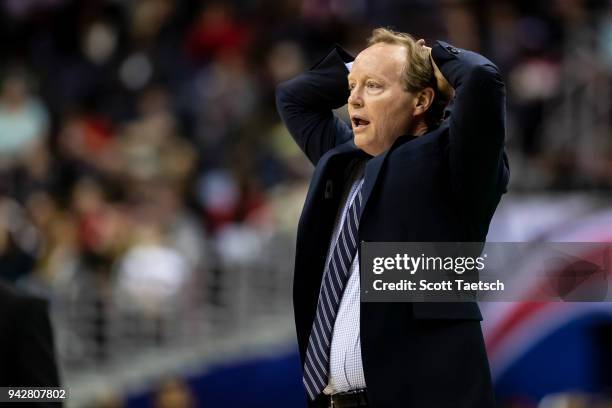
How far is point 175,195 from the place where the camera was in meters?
10.7

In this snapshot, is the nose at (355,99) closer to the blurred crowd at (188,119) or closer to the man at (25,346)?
the man at (25,346)

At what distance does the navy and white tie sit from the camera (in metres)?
3.79

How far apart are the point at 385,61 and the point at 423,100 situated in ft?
0.53

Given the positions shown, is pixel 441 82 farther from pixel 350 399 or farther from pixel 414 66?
pixel 350 399

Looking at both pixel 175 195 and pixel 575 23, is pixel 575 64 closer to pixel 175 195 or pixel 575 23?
pixel 575 23

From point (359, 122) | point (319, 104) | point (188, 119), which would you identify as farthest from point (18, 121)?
point (359, 122)

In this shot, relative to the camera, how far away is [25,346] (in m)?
4.16

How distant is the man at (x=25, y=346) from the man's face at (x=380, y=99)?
46.1 inches

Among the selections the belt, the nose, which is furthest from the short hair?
the belt

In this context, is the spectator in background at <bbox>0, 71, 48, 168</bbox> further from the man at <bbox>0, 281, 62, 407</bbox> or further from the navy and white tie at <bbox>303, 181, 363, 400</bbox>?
the navy and white tie at <bbox>303, 181, 363, 400</bbox>

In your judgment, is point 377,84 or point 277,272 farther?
point 277,272

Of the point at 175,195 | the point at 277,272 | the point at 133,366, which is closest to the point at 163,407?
the point at 133,366

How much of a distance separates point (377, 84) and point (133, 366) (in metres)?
6.30

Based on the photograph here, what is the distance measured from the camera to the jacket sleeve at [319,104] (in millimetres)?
4301
